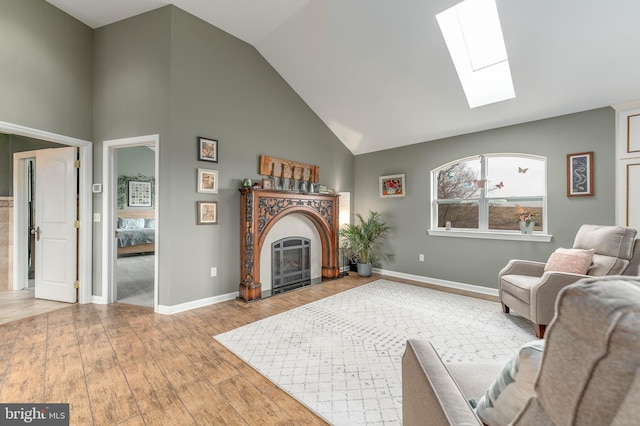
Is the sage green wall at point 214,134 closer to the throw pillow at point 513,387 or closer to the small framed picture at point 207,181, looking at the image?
the small framed picture at point 207,181

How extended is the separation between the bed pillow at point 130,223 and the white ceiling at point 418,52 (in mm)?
5431

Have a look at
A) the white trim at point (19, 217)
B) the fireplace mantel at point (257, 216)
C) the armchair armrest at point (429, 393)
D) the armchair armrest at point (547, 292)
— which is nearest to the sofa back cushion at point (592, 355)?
the armchair armrest at point (429, 393)

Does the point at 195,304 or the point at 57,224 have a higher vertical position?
the point at 57,224

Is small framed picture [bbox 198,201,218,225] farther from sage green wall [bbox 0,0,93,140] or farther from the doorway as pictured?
sage green wall [bbox 0,0,93,140]

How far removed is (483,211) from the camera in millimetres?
4164

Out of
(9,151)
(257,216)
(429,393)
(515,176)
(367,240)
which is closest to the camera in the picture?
(429,393)

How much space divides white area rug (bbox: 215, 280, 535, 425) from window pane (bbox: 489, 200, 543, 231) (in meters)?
1.16

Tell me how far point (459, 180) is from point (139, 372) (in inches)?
180

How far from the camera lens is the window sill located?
3.60 metres

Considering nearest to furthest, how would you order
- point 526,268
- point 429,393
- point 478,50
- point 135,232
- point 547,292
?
point 429,393 → point 547,292 → point 526,268 → point 478,50 → point 135,232

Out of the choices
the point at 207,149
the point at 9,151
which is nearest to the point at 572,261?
the point at 207,149

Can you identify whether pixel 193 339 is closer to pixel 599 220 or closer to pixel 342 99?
pixel 342 99

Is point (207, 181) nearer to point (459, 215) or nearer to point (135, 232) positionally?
point (459, 215)

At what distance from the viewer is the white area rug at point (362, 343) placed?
176 centimetres
